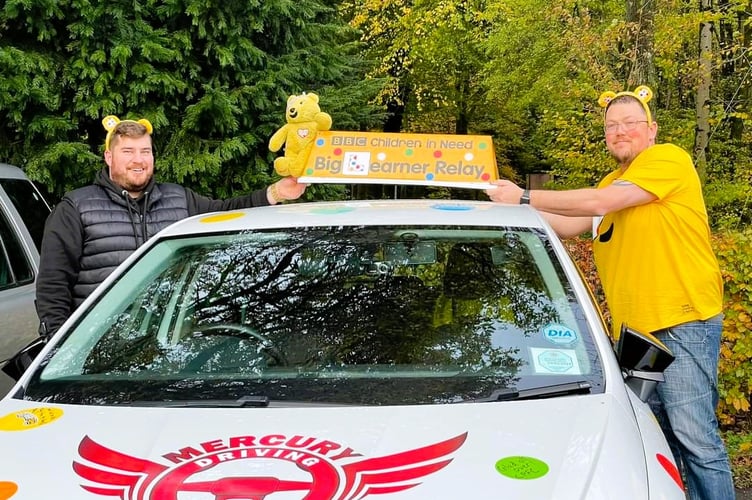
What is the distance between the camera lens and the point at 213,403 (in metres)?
2.09

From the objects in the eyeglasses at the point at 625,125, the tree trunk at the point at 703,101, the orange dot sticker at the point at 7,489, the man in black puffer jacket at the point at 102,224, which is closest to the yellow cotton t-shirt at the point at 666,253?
the eyeglasses at the point at 625,125

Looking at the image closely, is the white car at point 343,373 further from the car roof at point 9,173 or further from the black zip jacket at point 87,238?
the car roof at point 9,173

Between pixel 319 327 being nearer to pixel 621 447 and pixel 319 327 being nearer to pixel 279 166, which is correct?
pixel 621 447

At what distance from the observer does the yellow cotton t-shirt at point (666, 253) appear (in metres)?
3.02

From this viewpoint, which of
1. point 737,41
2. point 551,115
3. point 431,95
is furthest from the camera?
point 431,95

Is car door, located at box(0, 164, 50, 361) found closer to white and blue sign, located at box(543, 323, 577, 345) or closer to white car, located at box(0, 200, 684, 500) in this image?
white car, located at box(0, 200, 684, 500)

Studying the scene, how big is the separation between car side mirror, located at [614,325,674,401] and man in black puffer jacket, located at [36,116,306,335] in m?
2.36

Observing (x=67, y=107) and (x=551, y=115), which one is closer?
(x=67, y=107)

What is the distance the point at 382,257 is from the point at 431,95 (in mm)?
17073

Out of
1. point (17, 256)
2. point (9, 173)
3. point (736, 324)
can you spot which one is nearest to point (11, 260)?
point (17, 256)

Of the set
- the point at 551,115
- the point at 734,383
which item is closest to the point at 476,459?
the point at 734,383

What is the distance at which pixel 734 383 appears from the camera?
4.80 m

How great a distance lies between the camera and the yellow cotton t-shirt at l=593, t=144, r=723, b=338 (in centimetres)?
302

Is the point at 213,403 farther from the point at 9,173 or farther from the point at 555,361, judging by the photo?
the point at 9,173
